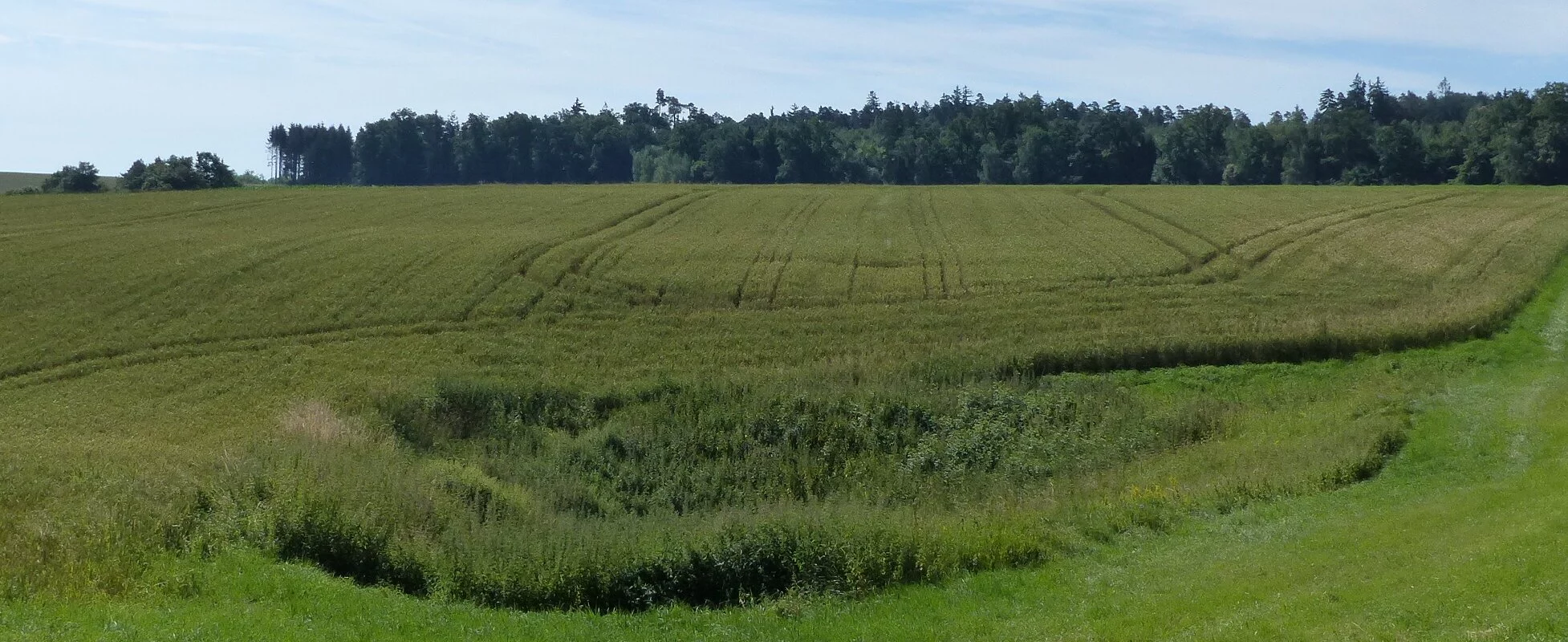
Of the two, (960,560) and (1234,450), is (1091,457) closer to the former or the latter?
(1234,450)

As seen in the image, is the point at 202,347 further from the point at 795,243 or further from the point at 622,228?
the point at 622,228

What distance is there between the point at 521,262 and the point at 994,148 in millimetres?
95868

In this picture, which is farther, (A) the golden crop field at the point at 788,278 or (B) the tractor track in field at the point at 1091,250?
(B) the tractor track in field at the point at 1091,250

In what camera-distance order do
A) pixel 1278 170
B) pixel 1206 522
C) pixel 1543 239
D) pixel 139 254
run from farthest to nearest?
→ pixel 1278 170 → pixel 1543 239 → pixel 139 254 → pixel 1206 522

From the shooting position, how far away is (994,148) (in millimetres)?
137500

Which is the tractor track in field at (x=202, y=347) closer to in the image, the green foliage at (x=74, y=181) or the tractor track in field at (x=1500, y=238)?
the tractor track in field at (x=1500, y=238)

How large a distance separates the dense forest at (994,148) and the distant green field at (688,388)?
58.3 metres

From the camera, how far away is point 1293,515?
1933 centimetres

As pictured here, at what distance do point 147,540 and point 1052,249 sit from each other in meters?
42.1

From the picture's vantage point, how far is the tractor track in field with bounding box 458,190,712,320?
142 feet

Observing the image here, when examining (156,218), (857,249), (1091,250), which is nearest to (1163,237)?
(1091,250)

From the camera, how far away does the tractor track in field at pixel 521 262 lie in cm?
4316

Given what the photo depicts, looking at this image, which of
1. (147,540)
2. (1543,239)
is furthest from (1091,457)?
(1543,239)

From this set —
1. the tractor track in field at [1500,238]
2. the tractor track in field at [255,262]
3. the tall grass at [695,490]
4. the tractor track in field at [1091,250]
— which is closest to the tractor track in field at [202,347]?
the tractor track in field at [255,262]
